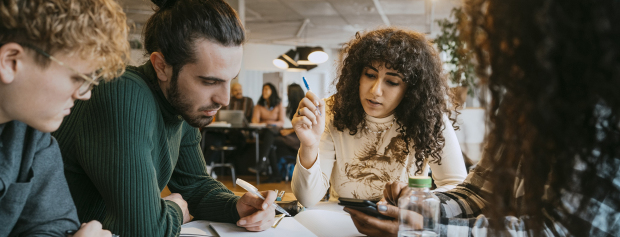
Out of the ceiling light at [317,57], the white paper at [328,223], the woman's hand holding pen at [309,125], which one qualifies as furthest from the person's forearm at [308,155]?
the ceiling light at [317,57]

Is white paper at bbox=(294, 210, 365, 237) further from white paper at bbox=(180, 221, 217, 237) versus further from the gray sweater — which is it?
the gray sweater

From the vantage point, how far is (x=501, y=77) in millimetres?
544

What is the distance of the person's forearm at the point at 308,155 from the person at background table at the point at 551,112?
2.59 ft

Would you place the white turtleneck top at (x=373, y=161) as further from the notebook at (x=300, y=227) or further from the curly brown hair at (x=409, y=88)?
the notebook at (x=300, y=227)

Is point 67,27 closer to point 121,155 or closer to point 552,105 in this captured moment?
point 121,155

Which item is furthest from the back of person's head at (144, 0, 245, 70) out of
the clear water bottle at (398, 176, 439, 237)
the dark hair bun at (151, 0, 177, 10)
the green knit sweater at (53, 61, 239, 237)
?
the clear water bottle at (398, 176, 439, 237)

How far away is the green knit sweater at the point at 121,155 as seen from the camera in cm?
89

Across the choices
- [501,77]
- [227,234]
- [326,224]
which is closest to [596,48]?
[501,77]

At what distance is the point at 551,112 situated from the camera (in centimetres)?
51

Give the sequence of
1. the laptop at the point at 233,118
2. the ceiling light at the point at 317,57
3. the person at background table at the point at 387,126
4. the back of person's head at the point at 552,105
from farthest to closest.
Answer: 1. the ceiling light at the point at 317,57
2. the laptop at the point at 233,118
3. the person at background table at the point at 387,126
4. the back of person's head at the point at 552,105

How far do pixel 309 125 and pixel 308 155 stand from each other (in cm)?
11

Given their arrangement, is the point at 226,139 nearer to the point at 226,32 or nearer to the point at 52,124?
the point at 226,32

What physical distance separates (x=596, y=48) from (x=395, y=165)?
1067mm

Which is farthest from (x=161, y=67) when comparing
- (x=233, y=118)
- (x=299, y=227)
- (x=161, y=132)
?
(x=233, y=118)
